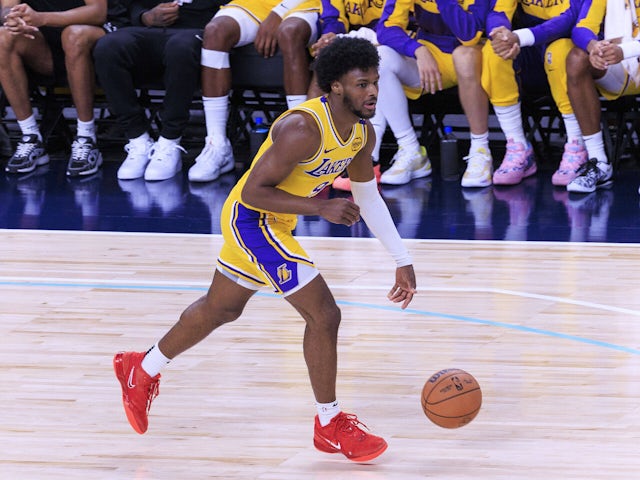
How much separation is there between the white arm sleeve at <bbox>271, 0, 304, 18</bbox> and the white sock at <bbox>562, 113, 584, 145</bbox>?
1.95 metres

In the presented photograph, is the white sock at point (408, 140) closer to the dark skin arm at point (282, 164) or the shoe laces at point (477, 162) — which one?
the shoe laces at point (477, 162)

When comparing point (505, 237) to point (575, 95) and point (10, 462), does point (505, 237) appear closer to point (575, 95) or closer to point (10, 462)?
point (575, 95)

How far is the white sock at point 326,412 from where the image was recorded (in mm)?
3600

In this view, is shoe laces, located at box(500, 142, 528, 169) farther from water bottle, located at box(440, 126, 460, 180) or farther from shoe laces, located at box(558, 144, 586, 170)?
water bottle, located at box(440, 126, 460, 180)

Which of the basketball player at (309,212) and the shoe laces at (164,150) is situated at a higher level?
the basketball player at (309,212)

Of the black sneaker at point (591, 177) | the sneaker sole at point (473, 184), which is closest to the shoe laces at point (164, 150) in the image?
the sneaker sole at point (473, 184)

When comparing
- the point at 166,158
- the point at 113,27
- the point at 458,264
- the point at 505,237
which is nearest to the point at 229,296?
the point at 458,264

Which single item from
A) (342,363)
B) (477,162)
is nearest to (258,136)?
(477,162)

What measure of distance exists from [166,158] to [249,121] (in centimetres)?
113

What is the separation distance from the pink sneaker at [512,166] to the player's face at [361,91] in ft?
13.7

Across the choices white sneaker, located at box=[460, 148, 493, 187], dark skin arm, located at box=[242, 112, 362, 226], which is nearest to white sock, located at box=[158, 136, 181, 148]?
white sneaker, located at box=[460, 148, 493, 187]

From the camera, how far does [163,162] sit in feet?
26.5

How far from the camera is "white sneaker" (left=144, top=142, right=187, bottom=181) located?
8.05 meters

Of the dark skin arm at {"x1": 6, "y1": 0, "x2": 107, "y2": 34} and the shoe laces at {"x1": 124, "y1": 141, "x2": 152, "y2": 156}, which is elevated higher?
the dark skin arm at {"x1": 6, "y1": 0, "x2": 107, "y2": 34}
